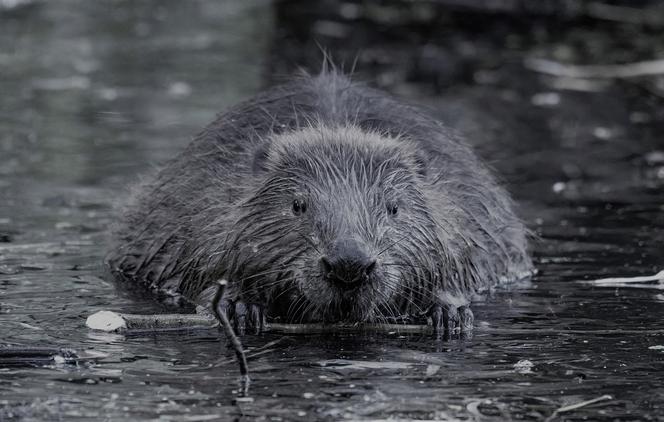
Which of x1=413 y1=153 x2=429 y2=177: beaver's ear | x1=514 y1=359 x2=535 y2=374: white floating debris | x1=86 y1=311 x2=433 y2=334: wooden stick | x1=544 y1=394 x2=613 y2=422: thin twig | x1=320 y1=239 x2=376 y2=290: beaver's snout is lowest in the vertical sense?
x1=544 y1=394 x2=613 y2=422: thin twig

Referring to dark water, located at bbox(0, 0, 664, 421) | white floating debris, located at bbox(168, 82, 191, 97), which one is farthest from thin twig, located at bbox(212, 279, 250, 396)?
white floating debris, located at bbox(168, 82, 191, 97)

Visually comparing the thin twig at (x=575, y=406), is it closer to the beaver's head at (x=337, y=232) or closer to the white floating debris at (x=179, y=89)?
the beaver's head at (x=337, y=232)

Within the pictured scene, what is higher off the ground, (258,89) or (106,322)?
(258,89)

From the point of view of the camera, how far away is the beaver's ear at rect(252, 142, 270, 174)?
6109 millimetres

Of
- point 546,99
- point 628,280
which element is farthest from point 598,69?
point 628,280

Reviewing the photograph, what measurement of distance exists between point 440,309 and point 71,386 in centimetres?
165

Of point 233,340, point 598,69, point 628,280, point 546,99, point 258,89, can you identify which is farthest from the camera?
point 598,69

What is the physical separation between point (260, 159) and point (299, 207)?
49cm

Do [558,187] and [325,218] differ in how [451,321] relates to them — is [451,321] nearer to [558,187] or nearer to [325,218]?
[325,218]

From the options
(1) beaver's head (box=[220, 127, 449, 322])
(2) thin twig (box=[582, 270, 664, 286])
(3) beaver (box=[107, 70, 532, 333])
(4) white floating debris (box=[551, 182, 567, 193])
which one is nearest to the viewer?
(1) beaver's head (box=[220, 127, 449, 322])

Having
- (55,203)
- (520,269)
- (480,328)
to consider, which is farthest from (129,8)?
(480,328)

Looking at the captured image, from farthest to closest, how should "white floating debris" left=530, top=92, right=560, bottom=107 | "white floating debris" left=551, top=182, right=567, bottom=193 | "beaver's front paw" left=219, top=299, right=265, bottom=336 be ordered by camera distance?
1. "white floating debris" left=530, top=92, right=560, bottom=107
2. "white floating debris" left=551, top=182, right=567, bottom=193
3. "beaver's front paw" left=219, top=299, right=265, bottom=336

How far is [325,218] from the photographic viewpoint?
5543 mm

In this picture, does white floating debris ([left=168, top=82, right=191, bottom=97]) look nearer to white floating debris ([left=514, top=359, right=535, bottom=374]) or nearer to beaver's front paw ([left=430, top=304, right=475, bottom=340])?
beaver's front paw ([left=430, top=304, right=475, bottom=340])
